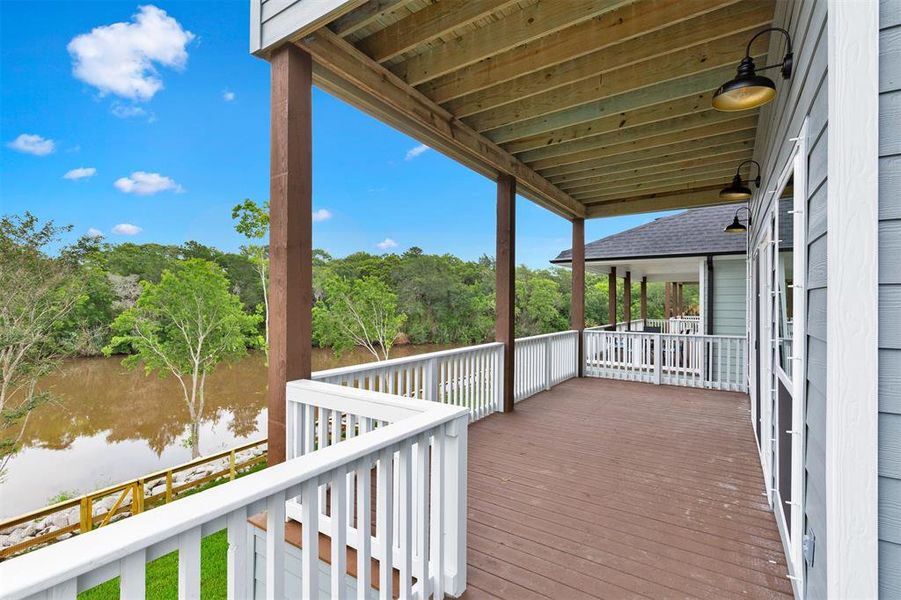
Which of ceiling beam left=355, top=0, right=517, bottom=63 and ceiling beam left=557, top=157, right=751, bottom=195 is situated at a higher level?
ceiling beam left=355, top=0, right=517, bottom=63

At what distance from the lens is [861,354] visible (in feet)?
3.55

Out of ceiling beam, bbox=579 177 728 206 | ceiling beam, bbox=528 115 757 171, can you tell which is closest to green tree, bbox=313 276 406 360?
ceiling beam, bbox=579 177 728 206

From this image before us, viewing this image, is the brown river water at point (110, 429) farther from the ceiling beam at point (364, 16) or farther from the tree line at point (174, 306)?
the ceiling beam at point (364, 16)

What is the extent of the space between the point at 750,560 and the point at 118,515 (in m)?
10.7

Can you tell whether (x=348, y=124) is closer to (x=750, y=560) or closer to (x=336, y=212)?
(x=336, y=212)

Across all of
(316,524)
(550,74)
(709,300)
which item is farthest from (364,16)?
(709,300)

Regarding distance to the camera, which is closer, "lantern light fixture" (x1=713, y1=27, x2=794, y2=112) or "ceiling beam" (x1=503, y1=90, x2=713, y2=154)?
"lantern light fixture" (x1=713, y1=27, x2=794, y2=112)

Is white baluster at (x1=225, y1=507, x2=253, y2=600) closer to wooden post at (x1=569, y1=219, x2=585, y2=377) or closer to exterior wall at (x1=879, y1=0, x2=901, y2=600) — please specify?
exterior wall at (x1=879, y1=0, x2=901, y2=600)

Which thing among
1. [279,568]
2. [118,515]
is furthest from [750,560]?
[118,515]

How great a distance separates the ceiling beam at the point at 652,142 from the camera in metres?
4.23

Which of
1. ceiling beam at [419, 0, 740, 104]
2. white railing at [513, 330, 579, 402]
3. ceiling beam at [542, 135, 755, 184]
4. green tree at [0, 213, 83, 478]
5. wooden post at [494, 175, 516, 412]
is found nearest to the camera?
ceiling beam at [419, 0, 740, 104]

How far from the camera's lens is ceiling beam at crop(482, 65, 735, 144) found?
134 inches

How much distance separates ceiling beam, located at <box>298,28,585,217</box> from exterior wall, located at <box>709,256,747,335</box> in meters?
4.96

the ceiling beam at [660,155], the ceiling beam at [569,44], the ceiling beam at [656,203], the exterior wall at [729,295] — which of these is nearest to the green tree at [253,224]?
the ceiling beam at [656,203]
